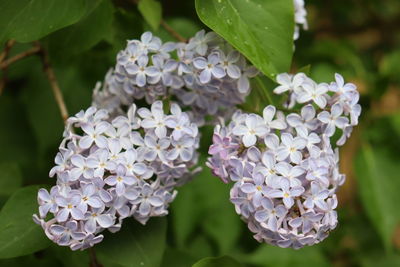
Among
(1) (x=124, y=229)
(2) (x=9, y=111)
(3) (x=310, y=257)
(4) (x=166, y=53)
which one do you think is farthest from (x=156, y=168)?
(2) (x=9, y=111)

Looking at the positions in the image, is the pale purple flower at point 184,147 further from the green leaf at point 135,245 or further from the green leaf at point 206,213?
the green leaf at point 206,213

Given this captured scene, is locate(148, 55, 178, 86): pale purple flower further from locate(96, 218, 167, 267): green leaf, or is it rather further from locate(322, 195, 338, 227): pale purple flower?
locate(322, 195, 338, 227): pale purple flower

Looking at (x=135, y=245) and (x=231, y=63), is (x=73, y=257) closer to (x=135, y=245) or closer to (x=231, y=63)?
(x=135, y=245)

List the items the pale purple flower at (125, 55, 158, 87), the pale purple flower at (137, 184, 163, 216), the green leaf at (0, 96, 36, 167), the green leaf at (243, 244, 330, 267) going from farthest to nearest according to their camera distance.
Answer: the green leaf at (0, 96, 36, 167) < the green leaf at (243, 244, 330, 267) < the pale purple flower at (125, 55, 158, 87) < the pale purple flower at (137, 184, 163, 216)

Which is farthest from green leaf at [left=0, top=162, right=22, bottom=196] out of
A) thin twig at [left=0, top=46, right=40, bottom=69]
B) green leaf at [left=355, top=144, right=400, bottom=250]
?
green leaf at [left=355, top=144, right=400, bottom=250]

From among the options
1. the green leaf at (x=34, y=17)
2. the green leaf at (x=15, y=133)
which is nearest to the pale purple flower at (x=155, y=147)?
the green leaf at (x=34, y=17)

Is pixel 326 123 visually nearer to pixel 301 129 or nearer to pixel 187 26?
pixel 301 129
